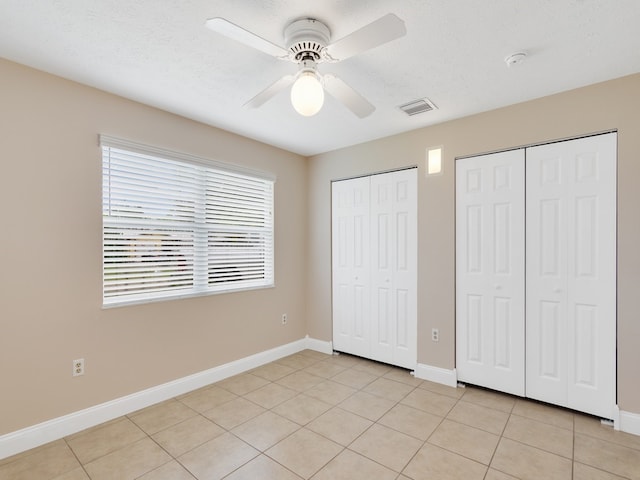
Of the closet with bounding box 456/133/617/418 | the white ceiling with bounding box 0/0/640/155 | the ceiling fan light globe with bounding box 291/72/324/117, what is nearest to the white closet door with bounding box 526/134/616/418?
the closet with bounding box 456/133/617/418

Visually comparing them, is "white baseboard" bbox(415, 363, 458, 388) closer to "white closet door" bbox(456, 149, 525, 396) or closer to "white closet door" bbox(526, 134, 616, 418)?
"white closet door" bbox(456, 149, 525, 396)

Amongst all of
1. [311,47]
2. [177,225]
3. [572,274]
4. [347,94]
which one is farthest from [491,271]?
[177,225]

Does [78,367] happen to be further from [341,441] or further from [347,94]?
[347,94]

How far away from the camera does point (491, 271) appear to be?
9.80 feet

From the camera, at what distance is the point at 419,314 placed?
11.2 feet

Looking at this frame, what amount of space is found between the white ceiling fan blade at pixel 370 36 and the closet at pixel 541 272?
1928 mm

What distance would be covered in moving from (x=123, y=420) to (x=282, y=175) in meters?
2.90

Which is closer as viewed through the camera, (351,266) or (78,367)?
(78,367)

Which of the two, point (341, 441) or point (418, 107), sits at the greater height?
point (418, 107)

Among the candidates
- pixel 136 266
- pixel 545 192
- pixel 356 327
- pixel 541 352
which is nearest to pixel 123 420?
pixel 136 266

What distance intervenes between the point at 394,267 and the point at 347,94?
2122mm

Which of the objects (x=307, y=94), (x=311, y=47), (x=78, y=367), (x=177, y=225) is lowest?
(x=78, y=367)

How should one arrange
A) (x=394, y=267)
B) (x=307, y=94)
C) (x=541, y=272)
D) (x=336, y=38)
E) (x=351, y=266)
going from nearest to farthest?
(x=307, y=94) → (x=336, y=38) → (x=541, y=272) → (x=394, y=267) → (x=351, y=266)

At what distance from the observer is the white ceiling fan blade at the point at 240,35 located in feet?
4.64
